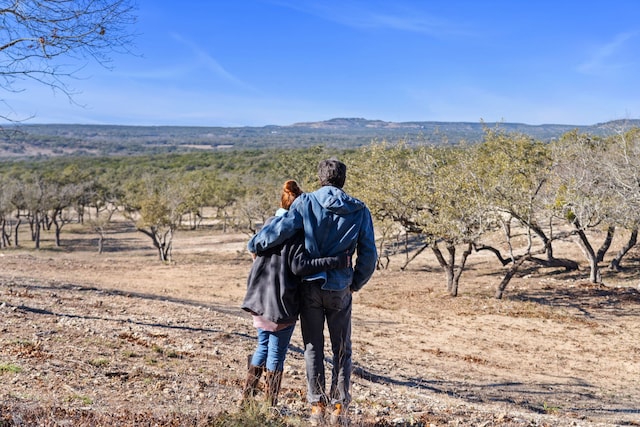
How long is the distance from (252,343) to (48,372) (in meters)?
3.12

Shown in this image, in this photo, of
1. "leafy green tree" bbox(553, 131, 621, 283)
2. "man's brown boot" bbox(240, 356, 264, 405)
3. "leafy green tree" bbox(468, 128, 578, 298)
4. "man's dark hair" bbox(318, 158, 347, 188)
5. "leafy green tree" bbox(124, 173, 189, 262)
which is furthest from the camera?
"leafy green tree" bbox(124, 173, 189, 262)

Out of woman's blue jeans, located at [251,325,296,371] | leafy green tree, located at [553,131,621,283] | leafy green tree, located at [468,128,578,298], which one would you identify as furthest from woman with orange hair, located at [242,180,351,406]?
leafy green tree, located at [553,131,621,283]

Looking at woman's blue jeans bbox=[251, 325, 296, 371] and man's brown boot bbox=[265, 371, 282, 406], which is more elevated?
woman's blue jeans bbox=[251, 325, 296, 371]

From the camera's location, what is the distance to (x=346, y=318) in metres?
4.05

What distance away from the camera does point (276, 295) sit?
396 cm

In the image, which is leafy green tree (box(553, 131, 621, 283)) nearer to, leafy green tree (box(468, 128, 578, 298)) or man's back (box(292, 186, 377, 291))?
leafy green tree (box(468, 128, 578, 298))

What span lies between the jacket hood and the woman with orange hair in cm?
30

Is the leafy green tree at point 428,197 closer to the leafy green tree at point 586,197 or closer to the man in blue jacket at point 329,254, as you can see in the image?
the leafy green tree at point 586,197

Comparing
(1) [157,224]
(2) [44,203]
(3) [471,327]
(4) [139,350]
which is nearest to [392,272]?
(3) [471,327]

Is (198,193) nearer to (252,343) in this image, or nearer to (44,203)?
(44,203)

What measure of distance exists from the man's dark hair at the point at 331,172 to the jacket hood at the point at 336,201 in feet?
0.30

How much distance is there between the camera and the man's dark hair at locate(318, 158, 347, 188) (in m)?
4.04

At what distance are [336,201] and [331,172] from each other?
0.91 feet

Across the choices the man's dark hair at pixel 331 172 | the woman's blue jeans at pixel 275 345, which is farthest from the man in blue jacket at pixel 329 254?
the woman's blue jeans at pixel 275 345
